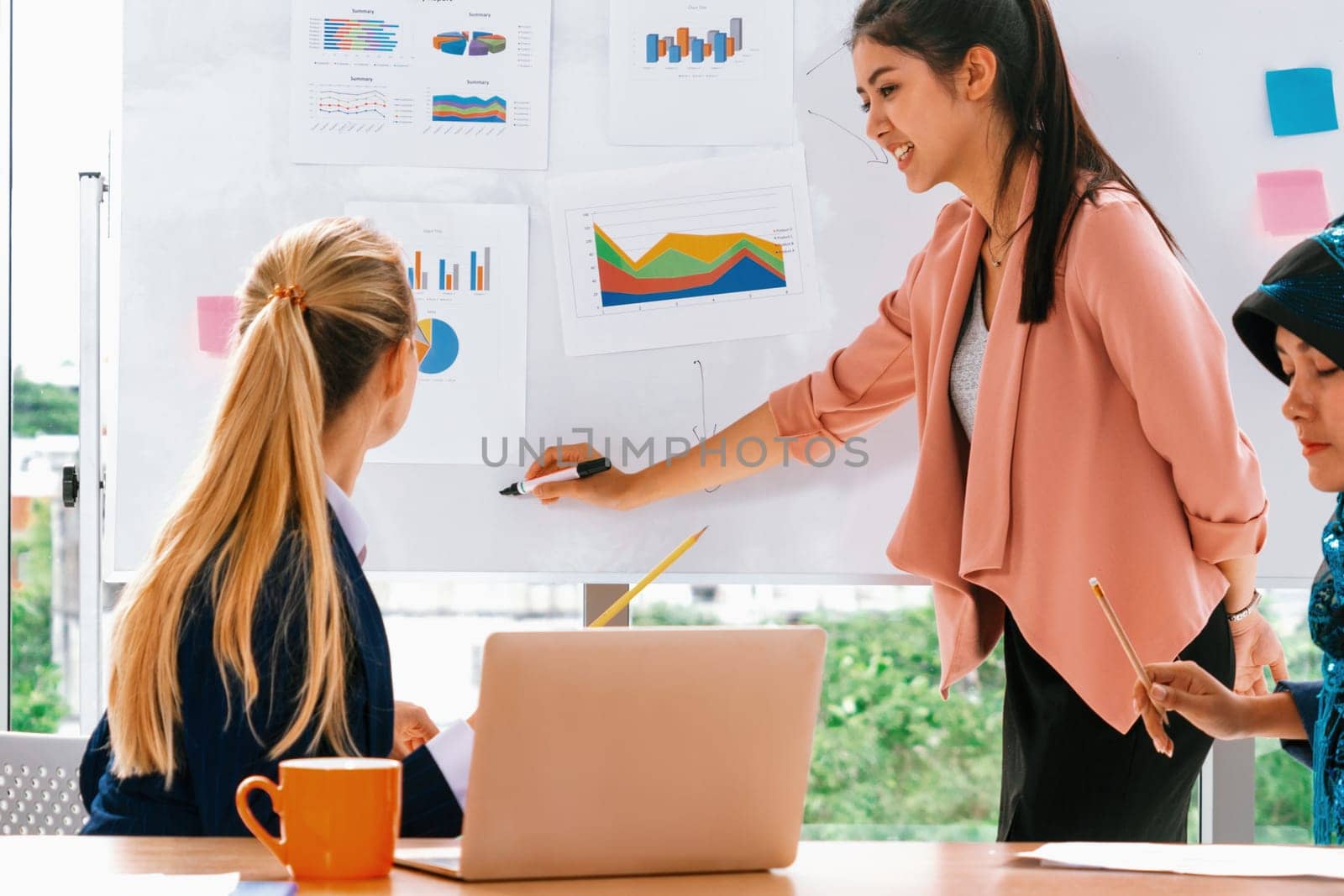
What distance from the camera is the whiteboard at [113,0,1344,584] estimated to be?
6.60 ft

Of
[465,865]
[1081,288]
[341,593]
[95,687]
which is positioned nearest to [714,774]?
[465,865]

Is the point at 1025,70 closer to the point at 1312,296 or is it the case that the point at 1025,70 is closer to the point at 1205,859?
the point at 1312,296

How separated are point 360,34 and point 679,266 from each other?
0.57 meters

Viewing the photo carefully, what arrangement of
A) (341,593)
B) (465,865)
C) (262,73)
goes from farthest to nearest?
(262,73) < (341,593) < (465,865)

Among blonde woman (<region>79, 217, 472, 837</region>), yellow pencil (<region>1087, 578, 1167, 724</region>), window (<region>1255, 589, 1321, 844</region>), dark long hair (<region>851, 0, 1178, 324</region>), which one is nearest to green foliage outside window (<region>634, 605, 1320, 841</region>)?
window (<region>1255, 589, 1321, 844</region>)

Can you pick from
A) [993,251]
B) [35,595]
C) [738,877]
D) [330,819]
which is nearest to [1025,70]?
[993,251]

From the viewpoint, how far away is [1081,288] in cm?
165

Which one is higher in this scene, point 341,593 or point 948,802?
point 341,593

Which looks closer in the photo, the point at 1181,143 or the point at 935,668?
the point at 1181,143

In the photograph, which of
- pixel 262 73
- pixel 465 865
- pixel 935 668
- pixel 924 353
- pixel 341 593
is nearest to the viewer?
pixel 465 865

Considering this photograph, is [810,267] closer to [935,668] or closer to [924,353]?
[924,353]

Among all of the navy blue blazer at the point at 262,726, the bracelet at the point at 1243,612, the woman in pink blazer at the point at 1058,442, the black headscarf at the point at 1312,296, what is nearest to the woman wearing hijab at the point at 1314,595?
the black headscarf at the point at 1312,296

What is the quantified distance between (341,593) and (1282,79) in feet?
5.39

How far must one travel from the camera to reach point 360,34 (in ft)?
6.66
